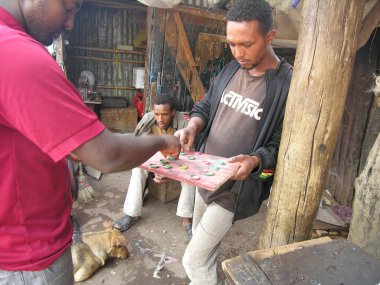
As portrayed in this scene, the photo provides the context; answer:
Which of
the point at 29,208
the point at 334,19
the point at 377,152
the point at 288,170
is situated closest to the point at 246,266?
the point at 288,170

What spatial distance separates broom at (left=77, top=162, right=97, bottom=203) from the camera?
14.7 ft

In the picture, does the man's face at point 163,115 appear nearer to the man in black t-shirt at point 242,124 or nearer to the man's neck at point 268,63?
the man in black t-shirt at point 242,124

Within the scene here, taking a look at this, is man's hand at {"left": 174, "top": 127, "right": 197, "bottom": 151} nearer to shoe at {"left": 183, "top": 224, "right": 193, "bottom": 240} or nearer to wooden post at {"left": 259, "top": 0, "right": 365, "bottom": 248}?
wooden post at {"left": 259, "top": 0, "right": 365, "bottom": 248}

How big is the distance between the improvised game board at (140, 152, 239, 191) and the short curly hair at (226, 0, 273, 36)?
0.88 metres

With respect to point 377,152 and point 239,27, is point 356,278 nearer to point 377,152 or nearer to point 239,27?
point 377,152

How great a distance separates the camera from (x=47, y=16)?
3.81 feet

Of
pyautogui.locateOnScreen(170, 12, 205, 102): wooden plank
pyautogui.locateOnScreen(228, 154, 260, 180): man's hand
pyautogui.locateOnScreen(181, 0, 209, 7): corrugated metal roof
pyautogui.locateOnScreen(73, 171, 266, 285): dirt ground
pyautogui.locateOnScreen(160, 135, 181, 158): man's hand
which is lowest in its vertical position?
pyautogui.locateOnScreen(73, 171, 266, 285): dirt ground

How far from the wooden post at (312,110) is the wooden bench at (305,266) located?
0.94ft

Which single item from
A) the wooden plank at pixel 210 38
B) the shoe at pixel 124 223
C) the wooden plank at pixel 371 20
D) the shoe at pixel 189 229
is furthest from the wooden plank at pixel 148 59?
the wooden plank at pixel 371 20

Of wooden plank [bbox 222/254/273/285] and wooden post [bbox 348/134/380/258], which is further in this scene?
wooden post [bbox 348/134/380/258]

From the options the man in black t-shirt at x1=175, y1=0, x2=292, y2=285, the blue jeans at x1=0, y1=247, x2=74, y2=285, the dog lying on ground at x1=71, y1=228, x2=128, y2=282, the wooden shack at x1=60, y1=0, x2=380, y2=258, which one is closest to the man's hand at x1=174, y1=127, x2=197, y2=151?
the man in black t-shirt at x1=175, y1=0, x2=292, y2=285

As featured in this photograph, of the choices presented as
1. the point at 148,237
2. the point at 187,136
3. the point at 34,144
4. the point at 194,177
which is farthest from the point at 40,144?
the point at 148,237

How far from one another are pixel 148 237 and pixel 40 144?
311cm

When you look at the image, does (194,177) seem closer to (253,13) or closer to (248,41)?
(248,41)
